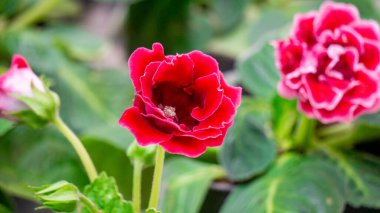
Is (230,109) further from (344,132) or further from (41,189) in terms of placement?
(344,132)

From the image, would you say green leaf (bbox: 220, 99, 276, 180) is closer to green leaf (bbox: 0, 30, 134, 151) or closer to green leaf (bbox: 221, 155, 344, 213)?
green leaf (bbox: 221, 155, 344, 213)

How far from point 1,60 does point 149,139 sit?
0.46 m

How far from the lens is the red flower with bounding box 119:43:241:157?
31 centimetres

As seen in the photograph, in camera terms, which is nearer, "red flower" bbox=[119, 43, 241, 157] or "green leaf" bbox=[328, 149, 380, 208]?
"red flower" bbox=[119, 43, 241, 157]

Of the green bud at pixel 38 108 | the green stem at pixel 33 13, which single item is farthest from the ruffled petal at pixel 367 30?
the green stem at pixel 33 13

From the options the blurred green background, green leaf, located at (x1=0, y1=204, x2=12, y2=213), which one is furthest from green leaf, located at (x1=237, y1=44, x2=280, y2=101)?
green leaf, located at (x1=0, y1=204, x2=12, y2=213)

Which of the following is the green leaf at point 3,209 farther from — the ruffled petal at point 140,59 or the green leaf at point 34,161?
the ruffled petal at point 140,59

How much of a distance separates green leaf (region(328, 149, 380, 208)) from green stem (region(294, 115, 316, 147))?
3cm

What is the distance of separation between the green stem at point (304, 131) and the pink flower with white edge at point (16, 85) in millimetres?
229

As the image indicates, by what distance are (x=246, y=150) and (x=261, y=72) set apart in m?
0.07

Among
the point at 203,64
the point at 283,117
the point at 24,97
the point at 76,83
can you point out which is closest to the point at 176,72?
the point at 203,64

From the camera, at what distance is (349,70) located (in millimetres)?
451

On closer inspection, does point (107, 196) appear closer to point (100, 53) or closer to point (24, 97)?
point (24, 97)

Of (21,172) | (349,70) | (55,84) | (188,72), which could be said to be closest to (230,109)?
(188,72)
